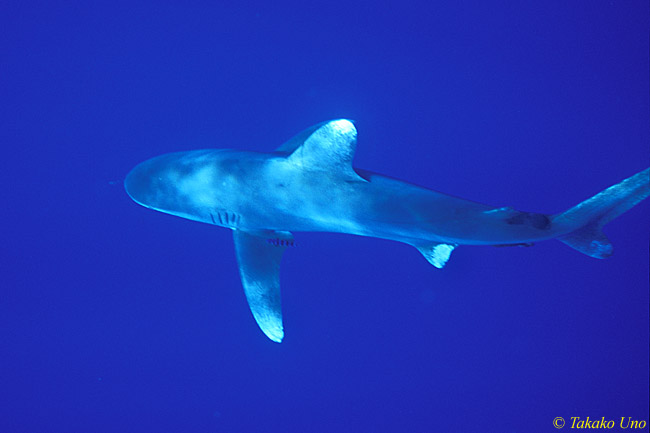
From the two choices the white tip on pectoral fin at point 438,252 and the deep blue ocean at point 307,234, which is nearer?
the white tip on pectoral fin at point 438,252

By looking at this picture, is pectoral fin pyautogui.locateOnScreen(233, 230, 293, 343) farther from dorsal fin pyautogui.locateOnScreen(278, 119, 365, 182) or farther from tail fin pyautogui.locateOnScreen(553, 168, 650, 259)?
tail fin pyautogui.locateOnScreen(553, 168, 650, 259)

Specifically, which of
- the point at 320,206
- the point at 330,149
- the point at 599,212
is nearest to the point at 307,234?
the point at 320,206

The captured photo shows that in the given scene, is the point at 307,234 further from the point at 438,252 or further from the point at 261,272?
the point at 438,252

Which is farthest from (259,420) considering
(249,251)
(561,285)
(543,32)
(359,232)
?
(543,32)

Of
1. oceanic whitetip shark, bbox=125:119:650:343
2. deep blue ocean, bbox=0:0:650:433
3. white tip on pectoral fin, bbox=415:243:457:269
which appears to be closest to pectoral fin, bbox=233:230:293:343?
oceanic whitetip shark, bbox=125:119:650:343

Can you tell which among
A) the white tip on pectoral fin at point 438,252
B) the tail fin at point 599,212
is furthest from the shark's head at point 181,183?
the tail fin at point 599,212

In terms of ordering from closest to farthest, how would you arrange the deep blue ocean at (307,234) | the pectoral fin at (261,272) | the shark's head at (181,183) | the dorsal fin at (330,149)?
1. the dorsal fin at (330,149)
2. the shark's head at (181,183)
3. the pectoral fin at (261,272)
4. the deep blue ocean at (307,234)

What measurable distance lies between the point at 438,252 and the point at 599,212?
146 cm

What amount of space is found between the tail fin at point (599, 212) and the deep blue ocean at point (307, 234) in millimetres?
3100

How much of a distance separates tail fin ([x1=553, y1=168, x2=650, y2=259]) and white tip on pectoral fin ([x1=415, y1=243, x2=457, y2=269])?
92 cm

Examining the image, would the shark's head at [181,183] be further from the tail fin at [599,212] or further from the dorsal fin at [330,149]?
the tail fin at [599,212]

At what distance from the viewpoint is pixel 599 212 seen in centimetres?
423

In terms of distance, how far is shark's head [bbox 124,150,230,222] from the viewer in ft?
14.9

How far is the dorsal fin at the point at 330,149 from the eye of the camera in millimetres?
Result: 3740
